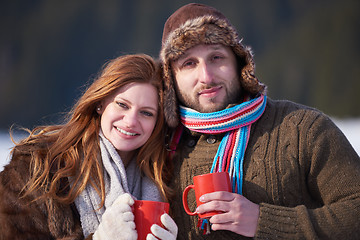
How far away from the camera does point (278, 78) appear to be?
723 cm

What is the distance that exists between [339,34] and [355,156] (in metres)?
5.93

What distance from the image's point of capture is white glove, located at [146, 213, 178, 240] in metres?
1.49

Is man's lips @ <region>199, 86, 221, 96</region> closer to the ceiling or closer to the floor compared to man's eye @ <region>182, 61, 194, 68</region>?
closer to the floor

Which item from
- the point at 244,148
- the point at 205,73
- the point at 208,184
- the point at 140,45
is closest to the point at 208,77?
the point at 205,73

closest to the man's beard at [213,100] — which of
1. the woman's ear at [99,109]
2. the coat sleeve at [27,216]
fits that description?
the woman's ear at [99,109]

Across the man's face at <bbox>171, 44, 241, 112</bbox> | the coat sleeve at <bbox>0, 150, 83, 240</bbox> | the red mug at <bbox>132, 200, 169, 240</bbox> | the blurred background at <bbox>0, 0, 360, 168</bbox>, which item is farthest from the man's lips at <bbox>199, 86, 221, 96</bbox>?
the blurred background at <bbox>0, 0, 360, 168</bbox>

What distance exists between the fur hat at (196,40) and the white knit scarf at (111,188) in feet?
1.06

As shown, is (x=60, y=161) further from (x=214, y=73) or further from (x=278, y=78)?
(x=278, y=78)

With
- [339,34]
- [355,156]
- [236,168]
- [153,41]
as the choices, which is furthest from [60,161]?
[339,34]

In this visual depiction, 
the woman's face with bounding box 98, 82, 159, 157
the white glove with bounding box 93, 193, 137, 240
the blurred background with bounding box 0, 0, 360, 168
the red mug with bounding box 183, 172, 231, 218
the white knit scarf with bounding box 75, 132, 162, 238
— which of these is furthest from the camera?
the blurred background with bounding box 0, 0, 360, 168

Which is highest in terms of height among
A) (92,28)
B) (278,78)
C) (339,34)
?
(92,28)

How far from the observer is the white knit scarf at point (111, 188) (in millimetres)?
1734

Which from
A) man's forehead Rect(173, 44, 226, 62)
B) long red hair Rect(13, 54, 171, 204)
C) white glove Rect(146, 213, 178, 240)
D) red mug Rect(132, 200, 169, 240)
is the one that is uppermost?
man's forehead Rect(173, 44, 226, 62)

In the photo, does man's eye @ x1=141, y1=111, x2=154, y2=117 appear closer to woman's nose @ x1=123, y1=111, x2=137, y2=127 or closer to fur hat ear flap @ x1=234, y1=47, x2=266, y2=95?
woman's nose @ x1=123, y1=111, x2=137, y2=127
